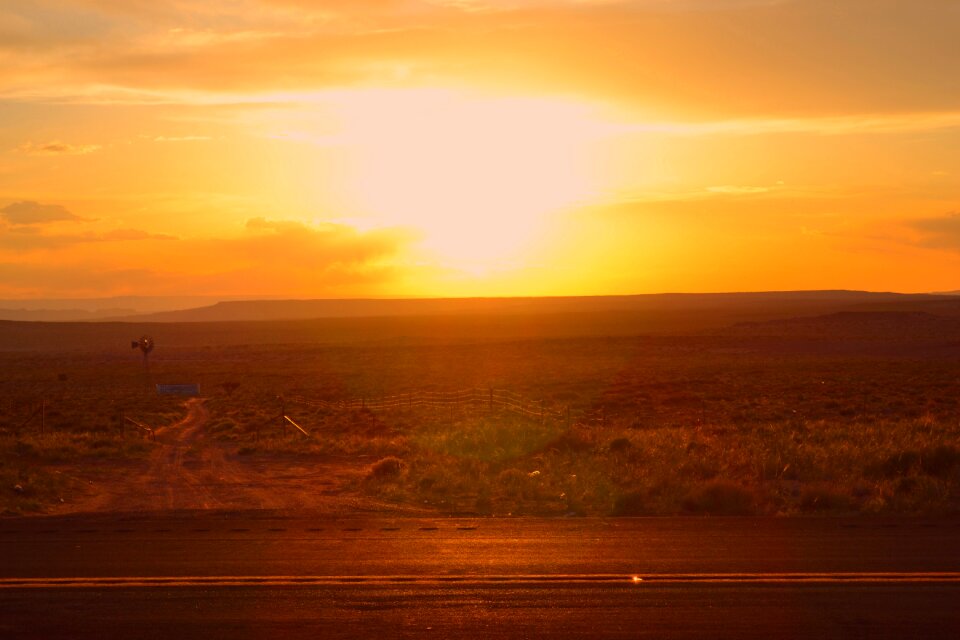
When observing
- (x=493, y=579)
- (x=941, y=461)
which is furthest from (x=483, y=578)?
(x=941, y=461)

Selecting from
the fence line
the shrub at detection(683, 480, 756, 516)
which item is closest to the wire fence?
the fence line

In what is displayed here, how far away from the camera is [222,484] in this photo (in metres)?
17.6

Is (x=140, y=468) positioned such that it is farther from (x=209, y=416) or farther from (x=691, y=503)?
(x=209, y=416)

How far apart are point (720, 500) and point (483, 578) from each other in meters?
5.96

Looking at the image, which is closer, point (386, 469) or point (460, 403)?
point (386, 469)

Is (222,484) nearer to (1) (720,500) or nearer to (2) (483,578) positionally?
(1) (720,500)

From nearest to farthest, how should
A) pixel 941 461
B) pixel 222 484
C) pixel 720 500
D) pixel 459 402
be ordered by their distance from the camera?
pixel 720 500 < pixel 941 461 < pixel 222 484 < pixel 459 402

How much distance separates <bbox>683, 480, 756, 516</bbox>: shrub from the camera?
1336 cm

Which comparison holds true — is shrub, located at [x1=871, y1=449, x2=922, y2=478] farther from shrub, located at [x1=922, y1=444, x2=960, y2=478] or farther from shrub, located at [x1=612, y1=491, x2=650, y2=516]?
shrub, located at [x1=612, y1=491, x2=650, y2=516]

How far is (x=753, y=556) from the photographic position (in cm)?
960

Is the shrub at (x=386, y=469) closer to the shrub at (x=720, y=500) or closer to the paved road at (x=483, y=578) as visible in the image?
the paved road at (x=483, y=578)

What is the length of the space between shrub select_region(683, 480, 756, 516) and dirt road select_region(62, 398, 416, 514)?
4.34 metres

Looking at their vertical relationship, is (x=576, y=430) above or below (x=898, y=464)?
below

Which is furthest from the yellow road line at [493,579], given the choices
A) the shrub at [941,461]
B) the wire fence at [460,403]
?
the wire fence at [460,403]
